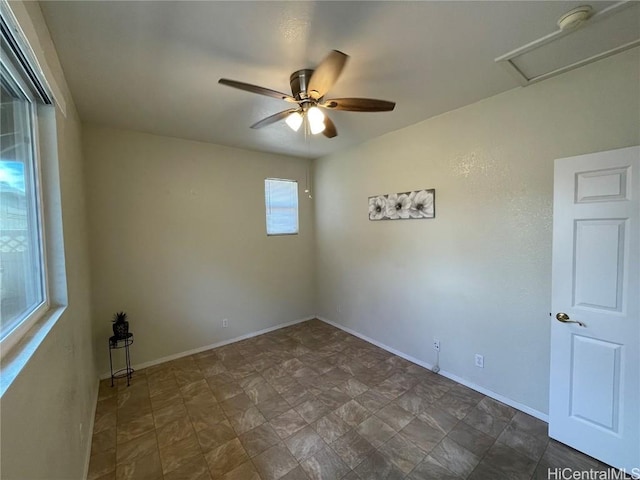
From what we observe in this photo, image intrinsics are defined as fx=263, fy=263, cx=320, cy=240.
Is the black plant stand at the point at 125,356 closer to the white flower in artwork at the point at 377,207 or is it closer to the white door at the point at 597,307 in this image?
the white flower in artwork at the point at 377,207

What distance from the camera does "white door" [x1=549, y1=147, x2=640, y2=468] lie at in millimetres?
1617

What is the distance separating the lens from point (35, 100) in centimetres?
139

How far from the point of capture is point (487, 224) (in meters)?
2.36

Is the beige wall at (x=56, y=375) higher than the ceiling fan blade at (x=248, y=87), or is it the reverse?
the ceiling fan blade at (x=248, y=87)

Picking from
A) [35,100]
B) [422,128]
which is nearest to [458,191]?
[422,128]

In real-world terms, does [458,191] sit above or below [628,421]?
above

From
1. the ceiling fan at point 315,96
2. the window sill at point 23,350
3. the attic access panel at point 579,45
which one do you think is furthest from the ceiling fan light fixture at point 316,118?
the window sill at point 23,350

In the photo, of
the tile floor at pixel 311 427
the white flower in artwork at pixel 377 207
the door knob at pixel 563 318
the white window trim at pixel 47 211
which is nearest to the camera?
the white window trim at pixel 47 211

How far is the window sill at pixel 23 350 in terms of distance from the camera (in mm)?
794

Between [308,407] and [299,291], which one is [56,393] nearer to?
[308,407]

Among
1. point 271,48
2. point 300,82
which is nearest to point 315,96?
point 300,82

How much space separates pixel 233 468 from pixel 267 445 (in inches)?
10.2

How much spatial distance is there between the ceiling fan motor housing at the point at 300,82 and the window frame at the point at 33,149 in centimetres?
130

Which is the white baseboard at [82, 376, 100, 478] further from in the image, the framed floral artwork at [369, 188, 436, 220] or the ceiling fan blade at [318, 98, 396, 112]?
the framed floral artwork at [369, 188, 436, 220]
